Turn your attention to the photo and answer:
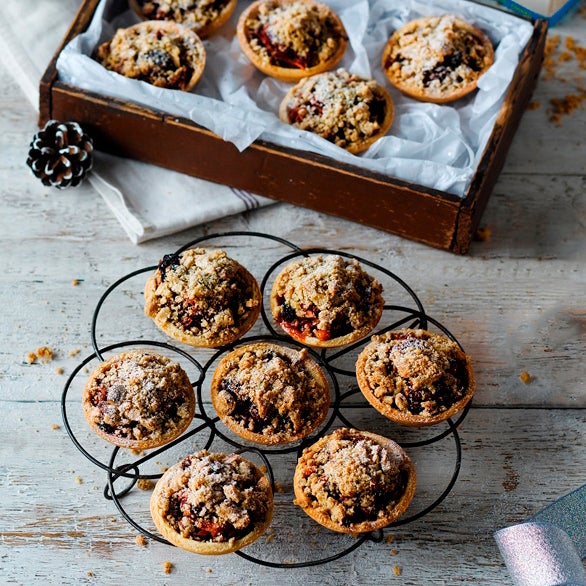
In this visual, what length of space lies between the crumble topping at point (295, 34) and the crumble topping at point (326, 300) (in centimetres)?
74

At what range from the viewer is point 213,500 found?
1.94 metres

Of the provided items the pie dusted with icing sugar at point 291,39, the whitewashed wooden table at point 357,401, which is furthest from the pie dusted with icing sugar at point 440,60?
the whitewashed wooden table at point 357,401

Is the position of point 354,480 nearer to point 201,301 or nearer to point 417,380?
point 417,380

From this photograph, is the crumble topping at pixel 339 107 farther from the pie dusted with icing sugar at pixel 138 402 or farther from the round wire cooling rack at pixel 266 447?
the pie dusted with icing sugar at pixel 138 402

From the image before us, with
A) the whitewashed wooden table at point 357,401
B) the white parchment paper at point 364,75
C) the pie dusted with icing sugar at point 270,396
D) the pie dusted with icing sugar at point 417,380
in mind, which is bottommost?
the whitewashed wooden table at point 357,401

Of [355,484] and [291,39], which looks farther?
[291,39]

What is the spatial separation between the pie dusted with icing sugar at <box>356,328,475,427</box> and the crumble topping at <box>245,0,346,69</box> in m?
0.99

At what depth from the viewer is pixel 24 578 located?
2.14 m

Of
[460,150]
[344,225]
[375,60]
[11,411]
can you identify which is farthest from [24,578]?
[375,60]

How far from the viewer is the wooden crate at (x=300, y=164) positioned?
2.44m

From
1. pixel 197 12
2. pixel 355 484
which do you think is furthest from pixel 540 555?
pixel 197 12

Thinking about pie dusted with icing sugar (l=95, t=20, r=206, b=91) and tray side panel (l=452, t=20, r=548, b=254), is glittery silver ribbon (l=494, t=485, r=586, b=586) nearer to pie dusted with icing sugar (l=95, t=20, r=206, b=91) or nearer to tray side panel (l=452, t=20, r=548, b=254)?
tray side panel (l=452, t=20, r=548, b=254)

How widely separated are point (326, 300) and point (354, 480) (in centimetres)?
45

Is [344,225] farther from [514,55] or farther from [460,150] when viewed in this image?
[514,55]
